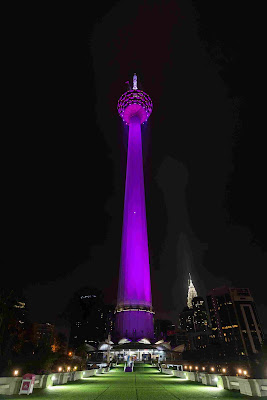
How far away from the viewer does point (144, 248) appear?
217 ft

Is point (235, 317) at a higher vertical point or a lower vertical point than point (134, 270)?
higher

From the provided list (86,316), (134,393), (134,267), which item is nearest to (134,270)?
(134,267)

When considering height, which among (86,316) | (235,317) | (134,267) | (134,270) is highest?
(235,317)

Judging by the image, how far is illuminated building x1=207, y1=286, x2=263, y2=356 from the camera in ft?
474

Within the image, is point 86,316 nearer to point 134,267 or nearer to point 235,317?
point 134,267

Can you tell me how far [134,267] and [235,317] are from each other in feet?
403

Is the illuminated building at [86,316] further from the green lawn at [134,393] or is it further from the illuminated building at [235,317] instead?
the illuminated building at [235,317]

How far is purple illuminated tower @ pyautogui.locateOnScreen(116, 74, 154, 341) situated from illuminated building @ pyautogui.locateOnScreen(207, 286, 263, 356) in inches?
4256

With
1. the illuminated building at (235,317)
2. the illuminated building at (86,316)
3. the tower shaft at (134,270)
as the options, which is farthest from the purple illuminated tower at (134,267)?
the illuminated building at (235,317)

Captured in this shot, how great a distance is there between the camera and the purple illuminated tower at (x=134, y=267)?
184 ft

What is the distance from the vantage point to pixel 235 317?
506 ft

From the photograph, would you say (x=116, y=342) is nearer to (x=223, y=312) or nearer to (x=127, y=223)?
(x=127, y=223)

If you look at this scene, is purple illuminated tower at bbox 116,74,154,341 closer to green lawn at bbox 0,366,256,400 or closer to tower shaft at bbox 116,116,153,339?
tower shaft at bbox 116,116,153,339

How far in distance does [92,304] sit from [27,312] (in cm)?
1566
